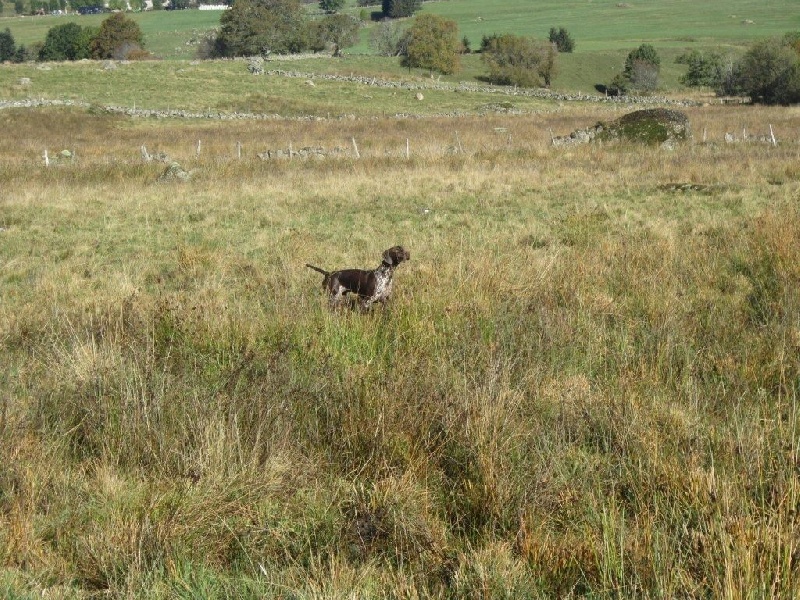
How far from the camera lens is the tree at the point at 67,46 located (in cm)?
9112

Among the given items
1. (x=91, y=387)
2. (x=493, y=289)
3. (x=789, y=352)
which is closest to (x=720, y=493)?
(x=789, y=352)

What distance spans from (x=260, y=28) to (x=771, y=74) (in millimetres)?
50017

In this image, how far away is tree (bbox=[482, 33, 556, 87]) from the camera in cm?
8262

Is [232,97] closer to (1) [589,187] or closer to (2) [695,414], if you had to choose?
(1) [589,187]

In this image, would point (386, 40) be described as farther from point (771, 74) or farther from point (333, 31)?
point (771, 74)

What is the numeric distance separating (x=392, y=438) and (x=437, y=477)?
348 mm

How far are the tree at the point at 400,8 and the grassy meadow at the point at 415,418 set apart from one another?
459 ft

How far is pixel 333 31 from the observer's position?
10162 cm

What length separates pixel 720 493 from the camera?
375 centimetres

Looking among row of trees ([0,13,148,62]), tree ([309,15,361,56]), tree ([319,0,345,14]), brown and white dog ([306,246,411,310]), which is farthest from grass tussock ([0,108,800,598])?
tree ([319,0,345,14])

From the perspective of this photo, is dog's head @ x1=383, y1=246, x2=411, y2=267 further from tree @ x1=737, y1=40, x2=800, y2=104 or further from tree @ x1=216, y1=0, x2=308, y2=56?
tree @ x1=216, y1=0, x2=308, y2=56

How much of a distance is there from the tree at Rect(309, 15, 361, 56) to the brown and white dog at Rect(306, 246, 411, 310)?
9621 centimetres

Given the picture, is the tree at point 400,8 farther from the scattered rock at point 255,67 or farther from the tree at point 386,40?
the scattered rock at point 255,67

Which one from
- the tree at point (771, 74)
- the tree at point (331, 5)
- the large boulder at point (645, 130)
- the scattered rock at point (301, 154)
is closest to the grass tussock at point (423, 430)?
the scattered rock at point (301, 154)
